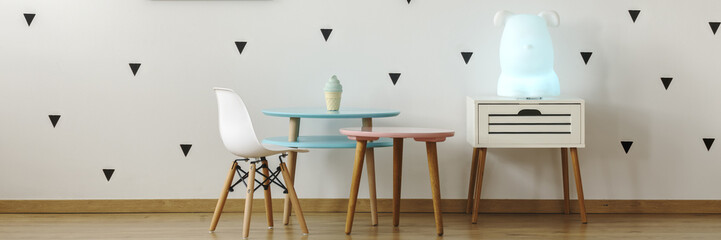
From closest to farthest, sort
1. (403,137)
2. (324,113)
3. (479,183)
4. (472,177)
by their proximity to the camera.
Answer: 1. (403,137)
2. (324,113)
3. (479,183)
4. (472,177)

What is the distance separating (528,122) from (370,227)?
0.76 meters

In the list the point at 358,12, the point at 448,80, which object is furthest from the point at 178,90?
the point at 448,80

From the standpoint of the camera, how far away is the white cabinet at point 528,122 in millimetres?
3021

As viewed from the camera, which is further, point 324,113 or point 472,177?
point 472,177

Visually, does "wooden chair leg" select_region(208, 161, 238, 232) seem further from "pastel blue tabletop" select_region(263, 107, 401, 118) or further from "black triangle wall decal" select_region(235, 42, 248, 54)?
"black triangle wall decal" select_region(235, 42, 248, 54)

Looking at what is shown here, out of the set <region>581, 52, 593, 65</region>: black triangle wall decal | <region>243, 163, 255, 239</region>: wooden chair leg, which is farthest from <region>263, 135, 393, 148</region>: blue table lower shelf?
<region>581, 52, 593, 65</region>: black triangle wall decal

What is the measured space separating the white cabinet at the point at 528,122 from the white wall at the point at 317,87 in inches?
14.1

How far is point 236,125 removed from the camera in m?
2.76

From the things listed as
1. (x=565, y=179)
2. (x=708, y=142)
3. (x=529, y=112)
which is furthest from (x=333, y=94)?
(x=708, y=142)

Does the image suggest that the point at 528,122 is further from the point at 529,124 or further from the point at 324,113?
the point at 324,113

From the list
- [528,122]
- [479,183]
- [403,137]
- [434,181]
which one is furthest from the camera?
[479,183]

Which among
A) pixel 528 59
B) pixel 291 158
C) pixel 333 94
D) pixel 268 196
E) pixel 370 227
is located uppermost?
pixel 528 59

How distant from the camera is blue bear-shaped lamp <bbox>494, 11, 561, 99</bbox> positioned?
3.07m

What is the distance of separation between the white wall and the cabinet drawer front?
1.18ft
